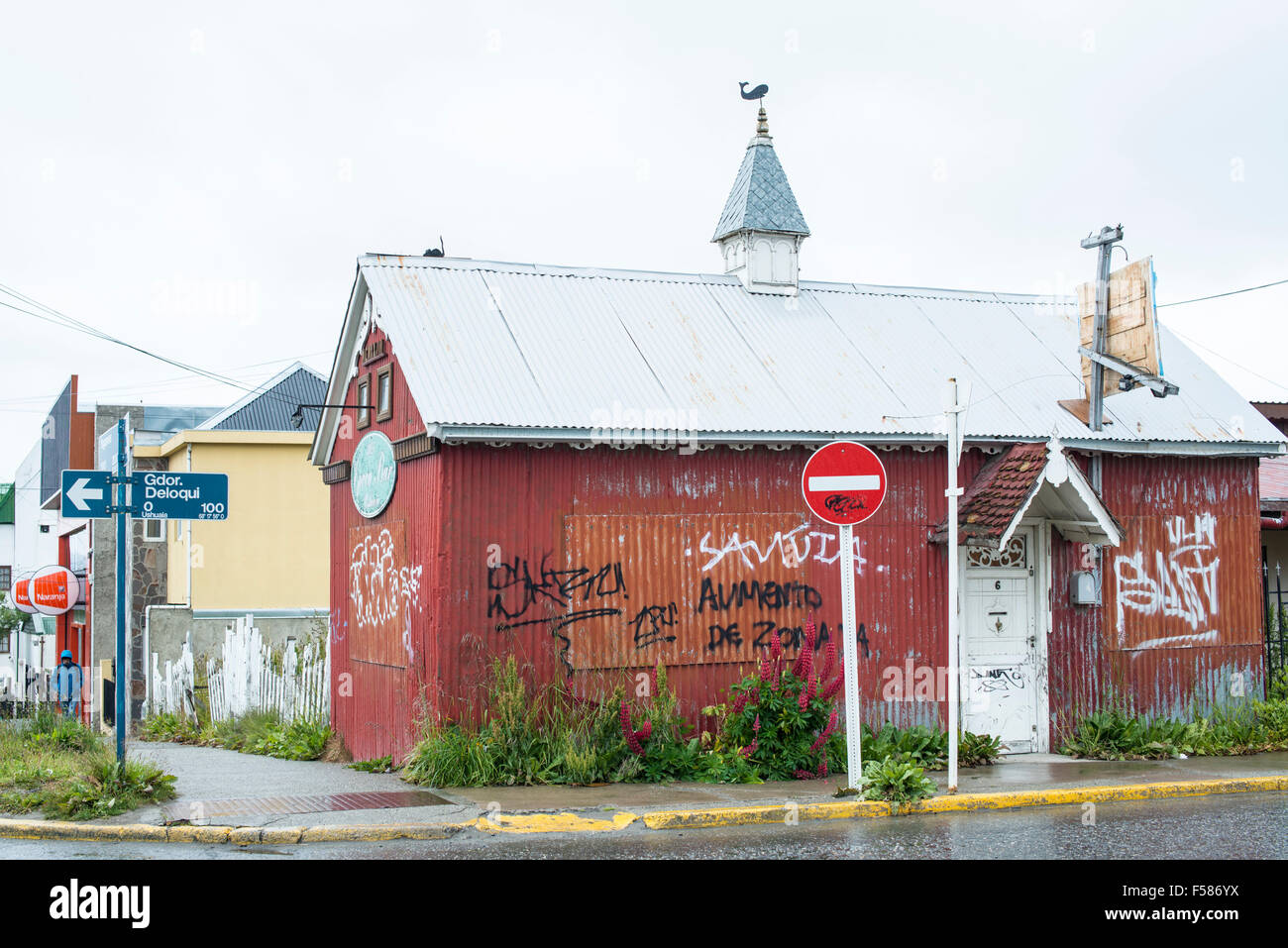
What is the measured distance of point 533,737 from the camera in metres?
11.8

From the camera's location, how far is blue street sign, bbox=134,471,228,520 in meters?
10.6

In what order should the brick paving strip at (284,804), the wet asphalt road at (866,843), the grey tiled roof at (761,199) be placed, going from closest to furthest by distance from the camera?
the wet asphalt road at (866,843)
the brick paving strip at (284,804)
the grey tiled roof at (761,199)

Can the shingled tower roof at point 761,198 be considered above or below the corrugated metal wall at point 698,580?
above

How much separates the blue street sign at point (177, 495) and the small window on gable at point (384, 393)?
336cm

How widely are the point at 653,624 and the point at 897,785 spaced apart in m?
3.02

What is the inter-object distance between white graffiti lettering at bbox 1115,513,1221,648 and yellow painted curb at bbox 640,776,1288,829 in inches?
115

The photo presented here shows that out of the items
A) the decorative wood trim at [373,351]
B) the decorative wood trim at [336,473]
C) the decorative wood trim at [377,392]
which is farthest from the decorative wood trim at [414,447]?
the decorative wood trim at [336,473]

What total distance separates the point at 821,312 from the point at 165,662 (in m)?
14.5

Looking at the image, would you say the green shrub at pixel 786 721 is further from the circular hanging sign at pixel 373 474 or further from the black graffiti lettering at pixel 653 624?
the circular hanging sign at pixel 373 474

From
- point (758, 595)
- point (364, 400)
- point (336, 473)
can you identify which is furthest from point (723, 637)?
point (336, 473)

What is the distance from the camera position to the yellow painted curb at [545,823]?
955cm

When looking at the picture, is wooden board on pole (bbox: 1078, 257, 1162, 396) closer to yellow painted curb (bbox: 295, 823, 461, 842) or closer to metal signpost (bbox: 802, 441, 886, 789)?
metal signpost (bbox: 802, 441, 886, 789)

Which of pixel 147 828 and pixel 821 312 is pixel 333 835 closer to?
pixel 147 828
